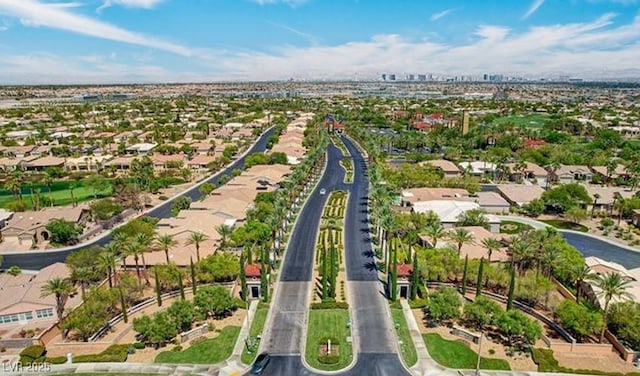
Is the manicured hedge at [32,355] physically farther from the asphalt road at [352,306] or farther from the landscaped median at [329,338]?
the landscaped median at [329,338]

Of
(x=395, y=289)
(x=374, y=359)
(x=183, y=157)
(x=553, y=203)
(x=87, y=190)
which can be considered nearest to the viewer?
(x=374, y=359)

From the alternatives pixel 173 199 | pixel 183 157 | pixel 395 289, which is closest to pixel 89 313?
pixel 395 289

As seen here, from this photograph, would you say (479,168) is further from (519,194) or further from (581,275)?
(581,275)

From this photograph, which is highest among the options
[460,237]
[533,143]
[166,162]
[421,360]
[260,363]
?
[533,143]

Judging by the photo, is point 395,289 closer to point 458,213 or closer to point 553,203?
point 458,213

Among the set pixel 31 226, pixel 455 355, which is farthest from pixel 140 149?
pixel 455 355

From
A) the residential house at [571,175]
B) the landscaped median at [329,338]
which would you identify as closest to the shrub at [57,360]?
the landscaped median at [329,338]

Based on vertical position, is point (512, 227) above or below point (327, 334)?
above
